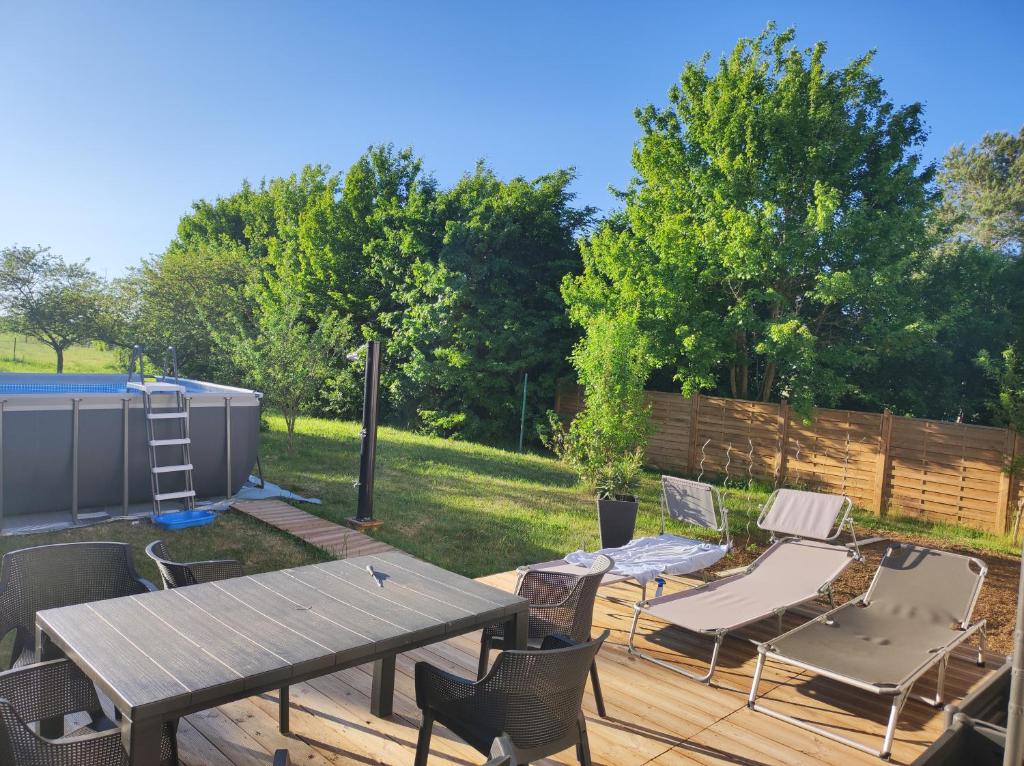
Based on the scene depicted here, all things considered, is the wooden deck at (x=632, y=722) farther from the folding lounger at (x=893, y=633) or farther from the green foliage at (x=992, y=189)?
the green foliage at (x=992, y=189)

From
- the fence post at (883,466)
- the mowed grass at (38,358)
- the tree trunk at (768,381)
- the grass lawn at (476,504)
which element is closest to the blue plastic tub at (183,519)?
the grass lawn at (476,504)

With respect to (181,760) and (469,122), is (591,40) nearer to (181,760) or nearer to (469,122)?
(469,122)

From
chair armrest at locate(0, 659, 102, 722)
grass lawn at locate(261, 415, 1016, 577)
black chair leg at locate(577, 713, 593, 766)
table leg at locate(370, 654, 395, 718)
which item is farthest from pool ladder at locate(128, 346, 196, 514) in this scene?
black chair leg at locate(577, 713, 593, 766)

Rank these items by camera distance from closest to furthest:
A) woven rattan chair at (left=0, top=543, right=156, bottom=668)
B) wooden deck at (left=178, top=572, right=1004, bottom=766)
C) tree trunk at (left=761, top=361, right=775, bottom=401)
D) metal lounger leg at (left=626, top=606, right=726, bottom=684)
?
woven rattan chair at (left=0, top=543, right=156, bottom=668) → wooden deck at (left=178, top=572, right=1004, bottom=766) → metal lounger leg at (left=626, top=606, right=726, bottom=684) → tree trunk at (left=761, top=361, right=775, bottom=401)

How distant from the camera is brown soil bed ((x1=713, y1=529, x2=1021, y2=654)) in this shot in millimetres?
5648

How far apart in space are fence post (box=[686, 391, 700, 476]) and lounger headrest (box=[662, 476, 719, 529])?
627cm

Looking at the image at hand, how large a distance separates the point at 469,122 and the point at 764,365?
28.8ft

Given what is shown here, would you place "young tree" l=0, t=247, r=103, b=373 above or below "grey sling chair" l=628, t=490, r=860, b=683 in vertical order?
above

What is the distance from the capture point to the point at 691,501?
21.6 feet

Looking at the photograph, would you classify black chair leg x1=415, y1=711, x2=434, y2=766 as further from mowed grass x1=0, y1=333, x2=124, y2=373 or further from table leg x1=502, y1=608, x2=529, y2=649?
mowed grass x1=0, y1=333, x2=124, y2=373

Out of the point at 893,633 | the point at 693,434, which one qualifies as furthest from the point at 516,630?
the point at 693,434

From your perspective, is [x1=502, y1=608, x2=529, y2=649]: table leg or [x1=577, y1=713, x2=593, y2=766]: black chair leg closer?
[x1=577, y1=713, x2=593, y2=766]: black chair leg

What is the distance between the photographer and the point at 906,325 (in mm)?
11555

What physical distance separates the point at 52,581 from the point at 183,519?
12.7ft
